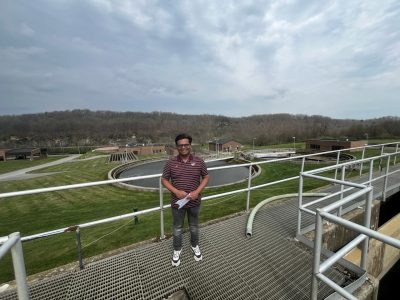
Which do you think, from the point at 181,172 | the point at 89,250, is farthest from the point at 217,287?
the point at 89,250

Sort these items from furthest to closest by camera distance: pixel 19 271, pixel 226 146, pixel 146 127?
pixel 146 127 < pixel 226 146 < pixel 19 271

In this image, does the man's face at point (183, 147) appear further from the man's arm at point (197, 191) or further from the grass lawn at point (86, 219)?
the grass lawn at point (86, 219)

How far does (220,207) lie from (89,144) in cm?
10484

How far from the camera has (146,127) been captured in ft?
377

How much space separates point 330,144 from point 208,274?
48546mm

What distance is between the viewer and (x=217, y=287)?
259 cm

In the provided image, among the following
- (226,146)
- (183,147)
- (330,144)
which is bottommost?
(226,146)

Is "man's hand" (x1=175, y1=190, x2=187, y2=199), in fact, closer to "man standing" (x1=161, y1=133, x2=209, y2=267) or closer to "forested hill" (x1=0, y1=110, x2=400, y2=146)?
"man standing" (x1=161, y1=133, x2=209, y2=267)

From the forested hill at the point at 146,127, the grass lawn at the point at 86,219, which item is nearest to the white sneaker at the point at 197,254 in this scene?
the grass lawn at the point at 86,219

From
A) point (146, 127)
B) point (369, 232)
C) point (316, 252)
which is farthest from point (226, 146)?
point (369, 232)

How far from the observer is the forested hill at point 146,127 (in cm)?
9444

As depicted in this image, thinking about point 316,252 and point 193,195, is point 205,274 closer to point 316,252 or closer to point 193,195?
point 193,195

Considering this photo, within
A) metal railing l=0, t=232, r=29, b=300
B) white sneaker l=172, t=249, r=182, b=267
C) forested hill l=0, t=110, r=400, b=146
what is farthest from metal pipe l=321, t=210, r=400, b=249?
forested hill l=0, t=110, r=400, b=146

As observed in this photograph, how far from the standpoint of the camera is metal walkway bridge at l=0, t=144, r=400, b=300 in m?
2.49
